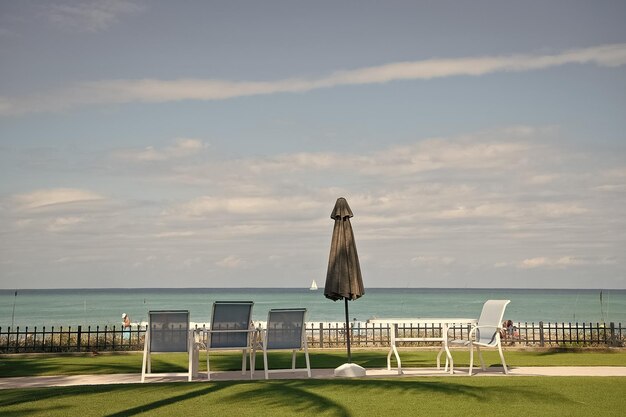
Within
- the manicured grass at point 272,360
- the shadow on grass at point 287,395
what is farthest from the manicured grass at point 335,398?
the manicured grass at point 272,360

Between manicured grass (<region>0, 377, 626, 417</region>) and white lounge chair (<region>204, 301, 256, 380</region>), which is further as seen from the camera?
white lounge chair (<region>204, 301, 256, 380</region>)

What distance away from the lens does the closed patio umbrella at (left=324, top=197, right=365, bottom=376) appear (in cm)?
1175

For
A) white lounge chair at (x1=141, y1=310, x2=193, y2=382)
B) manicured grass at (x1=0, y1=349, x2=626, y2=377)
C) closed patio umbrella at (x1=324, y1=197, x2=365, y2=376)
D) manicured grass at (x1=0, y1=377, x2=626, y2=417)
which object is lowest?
manicured grass at (x1=0, y1=377, x2=626, y2=417)

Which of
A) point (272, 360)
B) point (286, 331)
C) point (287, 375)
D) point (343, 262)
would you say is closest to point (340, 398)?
point (286, 331)

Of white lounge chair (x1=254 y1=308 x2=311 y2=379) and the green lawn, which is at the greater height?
white lounge chair (x1=254 y1=308 x2=311 y2=379)

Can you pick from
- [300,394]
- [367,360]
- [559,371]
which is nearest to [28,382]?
[300,394]

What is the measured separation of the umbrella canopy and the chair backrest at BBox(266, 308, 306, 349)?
713 mm

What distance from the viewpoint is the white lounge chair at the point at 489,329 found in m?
11.3

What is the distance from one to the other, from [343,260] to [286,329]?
4.56 feet

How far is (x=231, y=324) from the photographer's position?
36.6 feet

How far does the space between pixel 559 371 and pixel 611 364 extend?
2.03m

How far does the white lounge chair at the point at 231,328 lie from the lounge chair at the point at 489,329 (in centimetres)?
329

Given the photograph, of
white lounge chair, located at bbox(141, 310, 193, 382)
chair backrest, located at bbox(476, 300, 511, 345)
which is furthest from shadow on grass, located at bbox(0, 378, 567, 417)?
chair backrest, located at bbox(476, 300, 511, 345)

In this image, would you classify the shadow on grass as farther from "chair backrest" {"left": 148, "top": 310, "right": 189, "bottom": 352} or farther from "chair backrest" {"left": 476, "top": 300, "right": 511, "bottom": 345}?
"chair backrest" {"left": 476, "top": 300, "right": 511, "bottom": 345}
